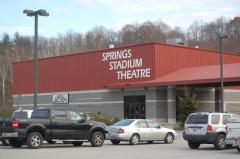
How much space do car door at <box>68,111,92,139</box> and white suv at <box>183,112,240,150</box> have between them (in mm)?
4869

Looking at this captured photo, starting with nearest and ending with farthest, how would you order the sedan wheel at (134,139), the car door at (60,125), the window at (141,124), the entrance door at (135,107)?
the car door at (60,125) < the sedan wheel at (134,139) < the window at (141,124) < the entrance door at (135,107)

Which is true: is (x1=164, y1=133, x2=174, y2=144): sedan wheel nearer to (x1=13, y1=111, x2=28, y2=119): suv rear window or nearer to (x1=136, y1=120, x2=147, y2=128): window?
(x1=136, y1=120, x2=147, y2=128): window

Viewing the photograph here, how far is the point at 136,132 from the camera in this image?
26781 mm

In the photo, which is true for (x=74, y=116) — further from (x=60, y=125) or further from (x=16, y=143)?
(x=16, y=143)

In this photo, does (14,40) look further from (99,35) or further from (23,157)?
(23,157)

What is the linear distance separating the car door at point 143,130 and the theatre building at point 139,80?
1675cm

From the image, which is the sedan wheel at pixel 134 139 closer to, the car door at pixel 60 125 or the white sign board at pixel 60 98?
the car door at pixel 60 125

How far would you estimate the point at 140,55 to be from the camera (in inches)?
2015

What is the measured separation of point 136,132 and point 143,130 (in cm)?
46

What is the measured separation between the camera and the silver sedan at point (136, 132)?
26.3 meters

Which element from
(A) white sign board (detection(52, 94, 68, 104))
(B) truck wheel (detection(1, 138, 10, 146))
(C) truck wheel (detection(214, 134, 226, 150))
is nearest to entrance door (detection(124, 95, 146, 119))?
(A) white sign board (detection(52, 94, 68, 104))

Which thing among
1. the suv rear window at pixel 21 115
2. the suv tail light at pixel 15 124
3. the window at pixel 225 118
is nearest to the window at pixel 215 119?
the window at pixel 225 118

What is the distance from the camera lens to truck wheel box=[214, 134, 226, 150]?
22.5m

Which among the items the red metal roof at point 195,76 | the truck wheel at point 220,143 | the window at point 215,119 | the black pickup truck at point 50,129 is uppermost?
the red metal roof at point 195,76
